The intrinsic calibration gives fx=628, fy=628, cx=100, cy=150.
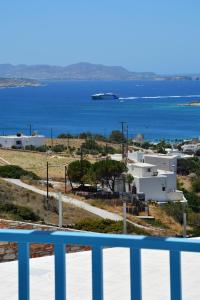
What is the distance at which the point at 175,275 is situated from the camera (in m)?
2.02

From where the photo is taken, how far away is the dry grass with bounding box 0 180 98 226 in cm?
1739

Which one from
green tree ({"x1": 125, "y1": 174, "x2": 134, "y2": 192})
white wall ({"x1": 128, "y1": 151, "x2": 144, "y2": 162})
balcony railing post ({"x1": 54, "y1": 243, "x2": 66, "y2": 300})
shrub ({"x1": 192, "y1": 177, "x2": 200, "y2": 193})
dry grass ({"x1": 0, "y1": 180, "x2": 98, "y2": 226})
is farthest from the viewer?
white wall ({"x1": 128, "y1": 151, "x2": 144, "y2": 162})

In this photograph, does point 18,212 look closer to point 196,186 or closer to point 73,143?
point 196,186

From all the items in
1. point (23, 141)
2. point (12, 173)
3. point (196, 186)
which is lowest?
point (196, 186)

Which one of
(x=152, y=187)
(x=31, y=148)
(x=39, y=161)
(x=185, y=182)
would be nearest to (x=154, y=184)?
(x=152, y=187)

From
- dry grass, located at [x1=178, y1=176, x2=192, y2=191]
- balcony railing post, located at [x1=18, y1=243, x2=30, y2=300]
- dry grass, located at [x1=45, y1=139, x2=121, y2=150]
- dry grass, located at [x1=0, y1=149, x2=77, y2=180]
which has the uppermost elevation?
balcony railing post, located at [x1=18, y1=243, x2=30, y2=300]

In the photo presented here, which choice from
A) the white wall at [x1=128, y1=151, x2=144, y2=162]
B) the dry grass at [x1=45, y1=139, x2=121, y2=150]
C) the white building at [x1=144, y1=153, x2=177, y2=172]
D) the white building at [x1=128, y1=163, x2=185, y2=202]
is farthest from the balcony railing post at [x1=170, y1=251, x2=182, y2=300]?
the dry grass at [x1=45, y1=139, x2=121, y2=150]

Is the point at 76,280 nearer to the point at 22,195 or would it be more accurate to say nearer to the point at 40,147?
the point at 22,195

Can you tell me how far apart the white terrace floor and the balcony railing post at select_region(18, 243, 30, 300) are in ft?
1.51

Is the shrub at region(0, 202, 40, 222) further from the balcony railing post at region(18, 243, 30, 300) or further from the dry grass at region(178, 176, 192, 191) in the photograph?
the dry grass at region(178, 176, 192, 191)

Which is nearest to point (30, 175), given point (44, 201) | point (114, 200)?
point (114, 200)

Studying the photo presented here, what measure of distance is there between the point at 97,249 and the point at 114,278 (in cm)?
101

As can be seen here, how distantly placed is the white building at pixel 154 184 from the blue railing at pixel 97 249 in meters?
24.1

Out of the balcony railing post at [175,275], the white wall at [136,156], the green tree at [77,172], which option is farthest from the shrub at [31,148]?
the balcony railing post at [175,275]
